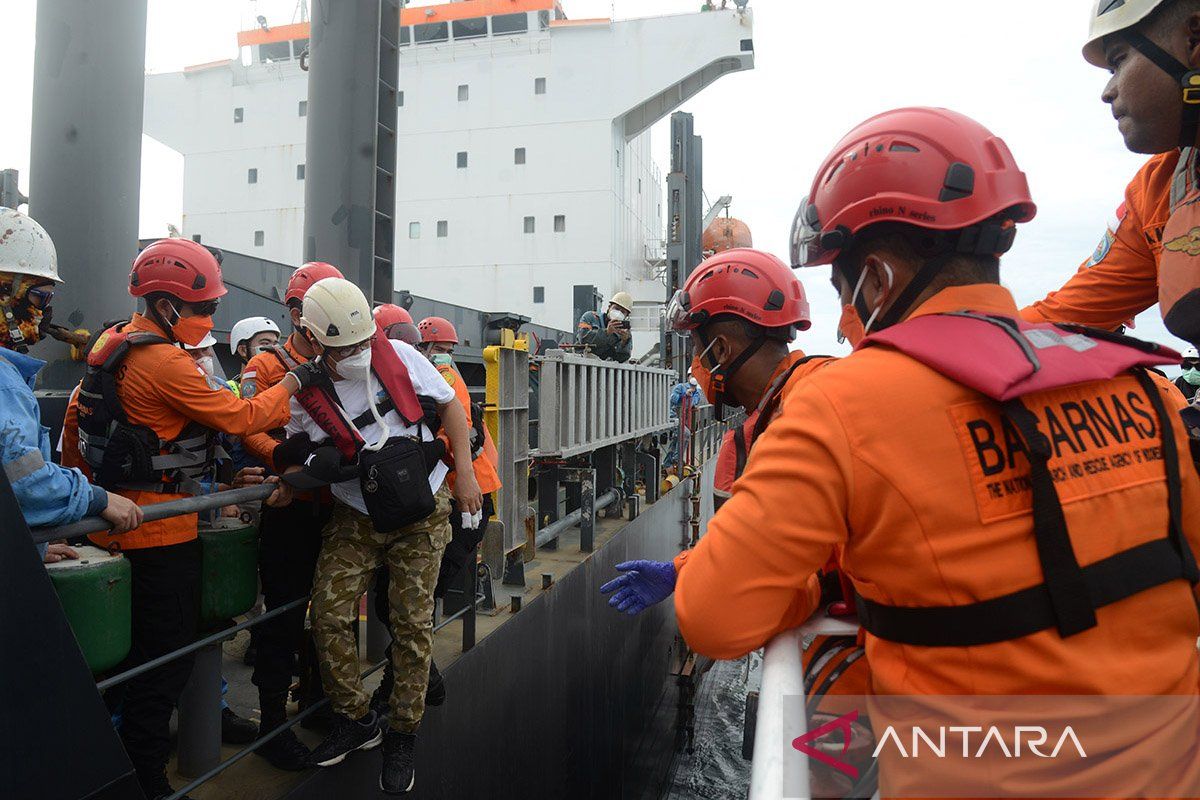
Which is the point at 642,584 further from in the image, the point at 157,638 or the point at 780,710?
the point at 157,638

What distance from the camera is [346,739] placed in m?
2.89

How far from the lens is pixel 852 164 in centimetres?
151

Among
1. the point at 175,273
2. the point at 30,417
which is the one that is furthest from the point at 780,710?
the point at 175,273

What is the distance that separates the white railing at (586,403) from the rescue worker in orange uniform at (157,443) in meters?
2.77

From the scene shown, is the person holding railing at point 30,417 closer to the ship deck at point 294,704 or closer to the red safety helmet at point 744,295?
the ship deck at point 294,704

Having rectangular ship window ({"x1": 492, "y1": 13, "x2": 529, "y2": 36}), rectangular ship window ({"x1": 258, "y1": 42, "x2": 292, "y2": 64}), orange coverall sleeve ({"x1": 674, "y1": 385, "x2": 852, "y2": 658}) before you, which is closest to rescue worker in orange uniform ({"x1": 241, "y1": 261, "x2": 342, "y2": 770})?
orange coverall sleeve ({"x1": 674, "y1": 385, "x2": 852, "y2": 658})

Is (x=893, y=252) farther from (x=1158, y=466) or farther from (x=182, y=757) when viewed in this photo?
(x=182, y=757)

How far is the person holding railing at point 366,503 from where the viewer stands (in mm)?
2850

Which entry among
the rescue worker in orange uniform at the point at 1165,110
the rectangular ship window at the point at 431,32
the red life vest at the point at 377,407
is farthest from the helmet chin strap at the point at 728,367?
the rectangular ship window at the point at 431,32

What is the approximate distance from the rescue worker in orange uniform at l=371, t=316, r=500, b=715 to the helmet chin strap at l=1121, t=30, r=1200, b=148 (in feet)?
8.85

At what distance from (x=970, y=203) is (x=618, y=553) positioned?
18.7 feet

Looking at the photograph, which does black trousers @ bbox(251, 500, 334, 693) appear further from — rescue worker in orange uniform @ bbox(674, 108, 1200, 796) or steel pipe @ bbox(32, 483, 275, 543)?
rescue worker in orange uniform @ bbox(674, 108, 1200, 796)

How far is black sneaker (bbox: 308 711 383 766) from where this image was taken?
2816mm

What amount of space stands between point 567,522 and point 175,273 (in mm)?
3806
